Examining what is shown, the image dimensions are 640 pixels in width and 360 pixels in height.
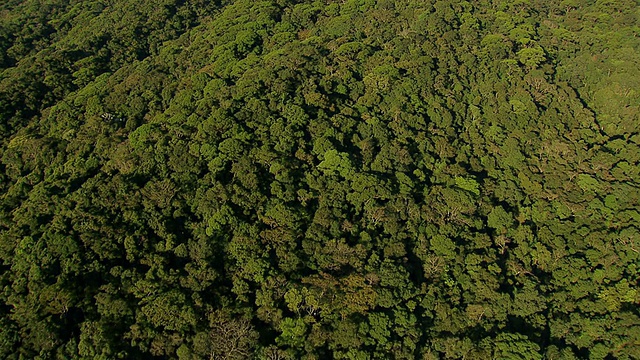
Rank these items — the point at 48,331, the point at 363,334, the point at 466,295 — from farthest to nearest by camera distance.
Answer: the point at 466,295 → the point at 363,334 → the point at 48,331

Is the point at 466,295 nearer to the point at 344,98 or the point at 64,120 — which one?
the point at 344,98

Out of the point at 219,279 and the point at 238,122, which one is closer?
the point at 219,279

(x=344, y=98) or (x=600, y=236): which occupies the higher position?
(x=344, y=98)

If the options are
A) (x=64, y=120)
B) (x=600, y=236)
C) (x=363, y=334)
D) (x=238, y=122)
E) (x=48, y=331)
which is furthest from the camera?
(x=64, y=120)

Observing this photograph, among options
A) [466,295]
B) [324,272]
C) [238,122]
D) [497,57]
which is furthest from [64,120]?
[497,57]

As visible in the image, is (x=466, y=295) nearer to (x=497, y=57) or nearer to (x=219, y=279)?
(x=219, y=279)

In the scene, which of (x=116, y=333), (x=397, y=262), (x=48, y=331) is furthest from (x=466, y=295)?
(x=48, y=331)

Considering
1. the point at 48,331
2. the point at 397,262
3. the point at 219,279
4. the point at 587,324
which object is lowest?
the point at 587,324
